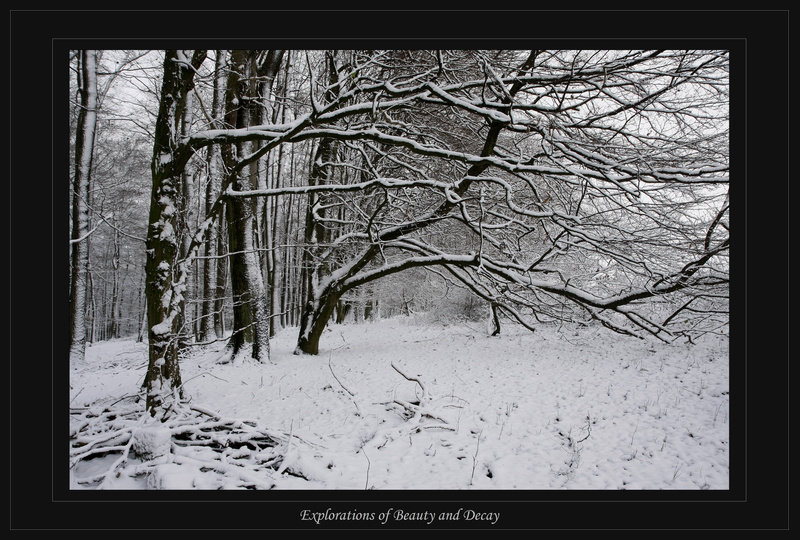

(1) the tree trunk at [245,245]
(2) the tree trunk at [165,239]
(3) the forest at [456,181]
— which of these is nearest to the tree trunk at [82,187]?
(3) the forest at [456,181]

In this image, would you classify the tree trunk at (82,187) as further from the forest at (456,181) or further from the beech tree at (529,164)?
the beech tree at (529,164)

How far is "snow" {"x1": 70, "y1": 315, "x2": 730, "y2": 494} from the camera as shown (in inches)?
107

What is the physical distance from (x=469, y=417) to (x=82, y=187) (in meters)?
8.14

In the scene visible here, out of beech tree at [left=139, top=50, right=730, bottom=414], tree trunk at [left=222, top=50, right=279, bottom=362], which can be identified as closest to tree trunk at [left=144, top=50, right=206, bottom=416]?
beech tree at [left=139, top=50, right=730, bottom=414]

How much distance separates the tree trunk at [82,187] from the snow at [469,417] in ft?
2.64

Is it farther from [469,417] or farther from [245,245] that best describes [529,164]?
[245,245]

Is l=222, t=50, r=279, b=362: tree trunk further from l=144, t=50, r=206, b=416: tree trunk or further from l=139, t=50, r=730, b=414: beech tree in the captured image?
l=144, t=50, r=206, b=416: tree trunk

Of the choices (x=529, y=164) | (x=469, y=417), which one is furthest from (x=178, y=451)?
(x=529, y=164)

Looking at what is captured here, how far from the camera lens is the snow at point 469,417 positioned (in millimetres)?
2711

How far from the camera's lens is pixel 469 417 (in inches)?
154

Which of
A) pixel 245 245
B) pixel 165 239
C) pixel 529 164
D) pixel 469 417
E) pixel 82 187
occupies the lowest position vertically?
pixel 469 417

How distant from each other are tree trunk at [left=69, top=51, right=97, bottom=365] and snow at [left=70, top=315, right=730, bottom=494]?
805 mm
